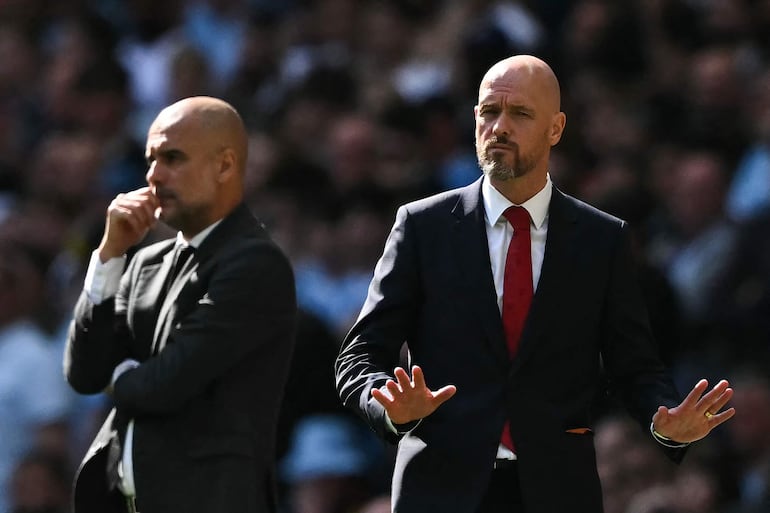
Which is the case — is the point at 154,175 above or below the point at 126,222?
above

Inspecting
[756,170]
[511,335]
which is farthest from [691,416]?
[756,170]

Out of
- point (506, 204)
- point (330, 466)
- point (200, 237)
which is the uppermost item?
point (506, 204)

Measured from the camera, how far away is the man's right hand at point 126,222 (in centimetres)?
577

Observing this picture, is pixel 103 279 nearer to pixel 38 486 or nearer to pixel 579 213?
pixel 579 213

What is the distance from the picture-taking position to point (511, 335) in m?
5.09

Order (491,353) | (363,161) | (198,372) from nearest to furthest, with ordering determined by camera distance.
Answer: (491,353)
(198,372)
(363,161)

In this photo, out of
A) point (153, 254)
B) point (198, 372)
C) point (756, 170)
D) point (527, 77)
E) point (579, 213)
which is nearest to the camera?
point (527, 77)

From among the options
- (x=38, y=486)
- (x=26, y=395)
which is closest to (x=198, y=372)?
(x=38, y=486)

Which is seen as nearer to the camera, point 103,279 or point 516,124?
point 516,124

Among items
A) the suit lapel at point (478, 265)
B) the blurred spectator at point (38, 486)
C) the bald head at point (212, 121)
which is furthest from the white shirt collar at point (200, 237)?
the blurred spectator at point (38, 486)

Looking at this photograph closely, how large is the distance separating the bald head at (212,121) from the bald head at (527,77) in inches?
40.8

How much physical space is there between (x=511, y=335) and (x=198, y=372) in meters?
1.04

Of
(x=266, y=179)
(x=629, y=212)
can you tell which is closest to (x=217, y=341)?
(x=629, y=212)

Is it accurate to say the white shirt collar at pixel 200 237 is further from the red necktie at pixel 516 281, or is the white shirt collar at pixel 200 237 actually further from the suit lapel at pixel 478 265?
the red necktie at pixel 516 281
